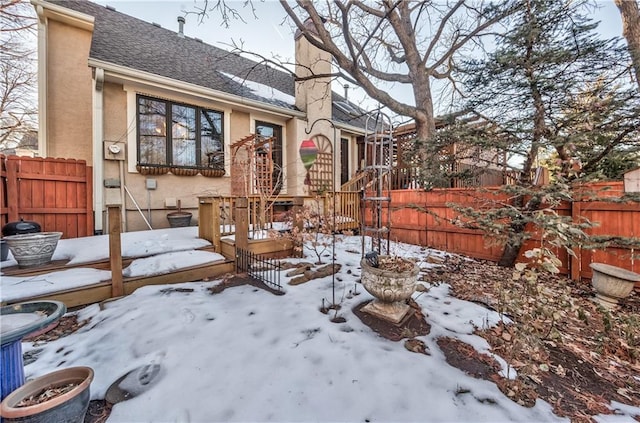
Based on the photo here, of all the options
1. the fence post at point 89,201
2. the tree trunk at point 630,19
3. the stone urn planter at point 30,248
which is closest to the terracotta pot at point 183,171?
the fence post at point 89,201

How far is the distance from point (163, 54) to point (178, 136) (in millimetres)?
2490

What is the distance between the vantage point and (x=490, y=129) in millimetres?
4094

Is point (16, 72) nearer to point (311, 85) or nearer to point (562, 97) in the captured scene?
point (311, 85)

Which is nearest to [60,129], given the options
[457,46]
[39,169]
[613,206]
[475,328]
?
[39,169]

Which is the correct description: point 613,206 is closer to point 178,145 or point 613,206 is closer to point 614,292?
point 614,292

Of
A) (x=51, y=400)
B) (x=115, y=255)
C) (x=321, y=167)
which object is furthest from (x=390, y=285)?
(x=321, y=167)

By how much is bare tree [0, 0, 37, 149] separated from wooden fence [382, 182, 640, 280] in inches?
396

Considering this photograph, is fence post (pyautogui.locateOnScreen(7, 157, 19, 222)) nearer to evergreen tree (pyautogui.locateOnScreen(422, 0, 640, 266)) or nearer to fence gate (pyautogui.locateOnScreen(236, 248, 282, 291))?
fence gate (pyautogui.locateOnScreen(236, 248, 282, 291))

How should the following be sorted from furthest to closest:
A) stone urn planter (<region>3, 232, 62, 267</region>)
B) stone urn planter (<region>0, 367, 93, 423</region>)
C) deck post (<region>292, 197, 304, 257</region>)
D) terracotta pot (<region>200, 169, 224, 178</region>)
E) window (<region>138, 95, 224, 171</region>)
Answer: terracotta pot (<region>200, 169, 224, 178</region>) → window (<region>138, 95, 224, 171</region>) → deck post (<region>292, 197, 304, 257</region>) → stone urn planter (<region>3, 232, 62, 267</region>) → stone urn planter (<region>0, 367, 93, 423</region>)

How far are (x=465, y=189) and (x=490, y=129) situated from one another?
1380mm

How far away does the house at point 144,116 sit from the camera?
17.0 feet

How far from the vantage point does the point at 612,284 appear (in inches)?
123

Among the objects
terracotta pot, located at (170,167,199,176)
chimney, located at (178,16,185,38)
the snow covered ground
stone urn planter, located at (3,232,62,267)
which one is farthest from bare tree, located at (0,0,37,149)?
the snow covered ground

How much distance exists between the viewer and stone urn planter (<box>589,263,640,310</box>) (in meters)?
3.04
